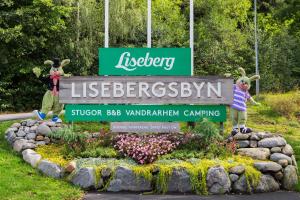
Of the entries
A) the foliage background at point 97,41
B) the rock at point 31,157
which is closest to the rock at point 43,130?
the rock at point 31,157

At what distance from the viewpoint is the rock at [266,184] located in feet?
30.7

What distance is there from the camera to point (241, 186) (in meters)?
9.34

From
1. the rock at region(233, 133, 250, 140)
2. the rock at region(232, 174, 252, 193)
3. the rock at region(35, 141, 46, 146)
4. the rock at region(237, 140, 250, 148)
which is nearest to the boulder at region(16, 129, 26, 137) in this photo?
the rock at region(35, 141, 46, 146)

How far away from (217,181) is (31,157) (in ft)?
12.5

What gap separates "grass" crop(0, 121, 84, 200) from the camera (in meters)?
8.63

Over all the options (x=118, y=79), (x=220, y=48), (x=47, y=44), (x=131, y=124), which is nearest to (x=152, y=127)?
(x=131, y=124)

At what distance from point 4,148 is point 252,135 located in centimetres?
547

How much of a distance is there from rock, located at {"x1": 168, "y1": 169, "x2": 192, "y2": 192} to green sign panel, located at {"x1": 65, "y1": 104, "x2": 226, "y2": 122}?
85.4 inches

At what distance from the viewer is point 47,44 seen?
25438mm

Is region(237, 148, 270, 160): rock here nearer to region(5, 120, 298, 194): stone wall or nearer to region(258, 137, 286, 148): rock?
region(5, 120, 298, 194): stone wall

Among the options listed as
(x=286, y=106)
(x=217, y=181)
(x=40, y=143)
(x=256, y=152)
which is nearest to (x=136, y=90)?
(x=40, y=143)

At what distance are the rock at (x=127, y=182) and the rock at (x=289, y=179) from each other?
2.58 m

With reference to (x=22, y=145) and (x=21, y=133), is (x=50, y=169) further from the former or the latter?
(x=21, y=133)

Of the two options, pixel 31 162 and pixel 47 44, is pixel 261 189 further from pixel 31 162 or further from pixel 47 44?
pixel 47 44
